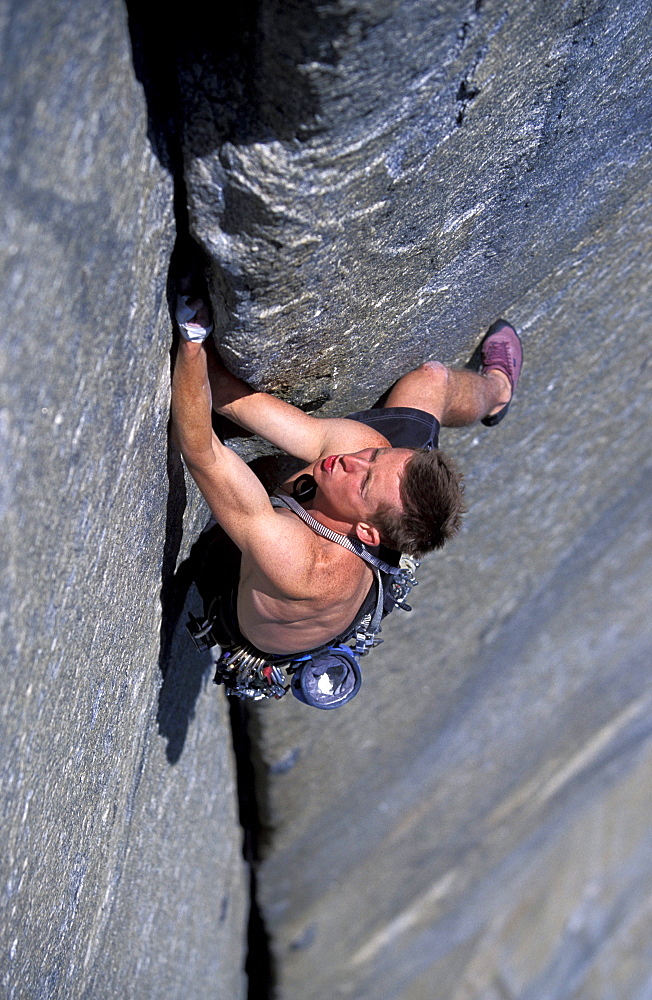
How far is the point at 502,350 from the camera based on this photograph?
2.08 metres

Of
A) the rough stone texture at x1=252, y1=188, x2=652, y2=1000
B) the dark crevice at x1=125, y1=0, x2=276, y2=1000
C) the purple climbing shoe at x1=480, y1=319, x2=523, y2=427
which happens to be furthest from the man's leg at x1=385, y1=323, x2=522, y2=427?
the dark crevice at x1=125, y1=0, x2=276, y2=1000

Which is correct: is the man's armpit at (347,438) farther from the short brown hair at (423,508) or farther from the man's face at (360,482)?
the short brown hair at (423,508)

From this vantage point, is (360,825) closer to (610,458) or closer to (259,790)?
(259,790)

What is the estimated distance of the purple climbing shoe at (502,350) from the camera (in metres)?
2.08

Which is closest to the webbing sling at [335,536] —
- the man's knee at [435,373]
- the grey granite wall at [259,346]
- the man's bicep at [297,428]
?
the man's bicep at [297,428]

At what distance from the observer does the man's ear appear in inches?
Answer: 60.7

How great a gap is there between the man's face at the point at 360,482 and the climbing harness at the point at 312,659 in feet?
0.70

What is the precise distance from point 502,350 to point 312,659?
2.87 feet

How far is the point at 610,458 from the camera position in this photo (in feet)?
9.66

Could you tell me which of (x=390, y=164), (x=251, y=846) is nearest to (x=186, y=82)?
(x=390, y=164)

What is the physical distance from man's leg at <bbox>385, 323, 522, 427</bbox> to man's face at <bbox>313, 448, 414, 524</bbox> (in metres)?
0.38

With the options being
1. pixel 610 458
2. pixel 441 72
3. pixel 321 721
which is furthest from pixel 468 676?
pixel 441 72

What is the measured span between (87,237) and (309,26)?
0.35 meters

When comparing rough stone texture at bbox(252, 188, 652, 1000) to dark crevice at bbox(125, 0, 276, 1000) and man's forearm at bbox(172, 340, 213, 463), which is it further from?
dark crevice at bbox(125, 0, 276, 1000)
